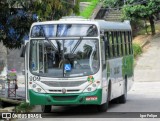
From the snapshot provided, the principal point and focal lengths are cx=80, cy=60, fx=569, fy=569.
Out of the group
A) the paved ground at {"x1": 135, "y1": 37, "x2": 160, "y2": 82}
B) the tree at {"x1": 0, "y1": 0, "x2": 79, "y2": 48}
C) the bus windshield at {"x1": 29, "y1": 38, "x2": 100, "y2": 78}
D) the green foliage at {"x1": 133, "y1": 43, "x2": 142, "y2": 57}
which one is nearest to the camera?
the bus windshield at {"x1": 29, "y1": 38, "x2": 100, "y2": 78}

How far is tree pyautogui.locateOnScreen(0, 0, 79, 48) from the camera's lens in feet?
65.0

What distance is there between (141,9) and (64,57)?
27.1 m

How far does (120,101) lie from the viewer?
905 inches

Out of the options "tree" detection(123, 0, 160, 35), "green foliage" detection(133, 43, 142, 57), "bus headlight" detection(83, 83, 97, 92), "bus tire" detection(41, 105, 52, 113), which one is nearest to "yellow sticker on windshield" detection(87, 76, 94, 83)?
"bus headlight" detection(83, 83, 97, 92)

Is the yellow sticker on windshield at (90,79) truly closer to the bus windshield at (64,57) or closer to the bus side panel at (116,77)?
the bus windshield at (64,57)

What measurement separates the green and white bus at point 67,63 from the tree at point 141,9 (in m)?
26.0

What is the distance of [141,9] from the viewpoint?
43.8 meters

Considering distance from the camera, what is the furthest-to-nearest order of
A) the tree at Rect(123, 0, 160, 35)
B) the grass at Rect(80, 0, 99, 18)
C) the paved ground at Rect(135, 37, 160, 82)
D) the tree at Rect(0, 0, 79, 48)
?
the grass at Rect(80, 0, 99, 18)
the tree at Rect(123, 0, 160, 35)
the paved ground at Rect(135, 37, 160, 82)
the tree at Rect(0, 0, 79, 48)

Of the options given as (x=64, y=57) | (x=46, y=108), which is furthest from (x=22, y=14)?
(x=64, y=57)

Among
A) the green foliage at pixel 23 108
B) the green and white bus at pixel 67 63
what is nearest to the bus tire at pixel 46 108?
the green foliage at pixel 23 108

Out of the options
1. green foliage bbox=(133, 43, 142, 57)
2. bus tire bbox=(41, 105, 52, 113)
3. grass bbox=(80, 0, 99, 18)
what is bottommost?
green foliage bbox=(133, 43, 142, 57)

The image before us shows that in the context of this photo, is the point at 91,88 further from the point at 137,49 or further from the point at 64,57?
the point at 137,49

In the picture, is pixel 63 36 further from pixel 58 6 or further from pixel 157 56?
pixel 157 56

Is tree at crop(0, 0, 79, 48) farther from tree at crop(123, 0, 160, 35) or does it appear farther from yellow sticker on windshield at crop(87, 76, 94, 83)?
tree at crop(123, 0, 160, 35)
